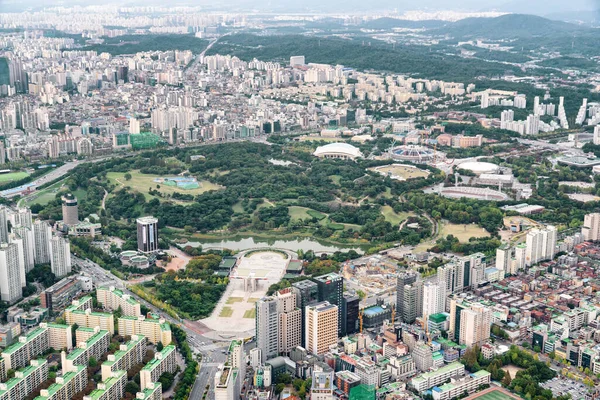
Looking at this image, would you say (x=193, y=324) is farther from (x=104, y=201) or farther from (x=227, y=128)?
(x=227, y=128)

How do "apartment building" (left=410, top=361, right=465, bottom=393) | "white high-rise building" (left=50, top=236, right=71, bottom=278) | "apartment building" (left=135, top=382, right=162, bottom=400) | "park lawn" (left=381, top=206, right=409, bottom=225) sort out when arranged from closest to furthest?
"apartment building" (left=135, top=382, right=162, bottom=400) < "apartment building" (left=410, top=361, right=465, bottom=393) < "white high-rise building" (left=50, top=236, right=71, bottom=278) < "park lawn" (left=381, top=206, right=409, bottom=225)

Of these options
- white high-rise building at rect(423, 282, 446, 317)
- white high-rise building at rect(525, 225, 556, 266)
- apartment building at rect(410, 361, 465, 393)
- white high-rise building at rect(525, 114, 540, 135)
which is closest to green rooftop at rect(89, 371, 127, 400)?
apartment building at rect(410, 361, 465, 393)

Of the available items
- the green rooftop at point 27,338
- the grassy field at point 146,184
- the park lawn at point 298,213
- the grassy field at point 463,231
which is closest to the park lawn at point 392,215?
the grassy field at point 463,231

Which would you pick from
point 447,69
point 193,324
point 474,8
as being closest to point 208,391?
point 193,324

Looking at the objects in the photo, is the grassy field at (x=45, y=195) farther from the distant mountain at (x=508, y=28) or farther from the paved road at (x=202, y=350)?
the distant mountain at (x=508, y=28)

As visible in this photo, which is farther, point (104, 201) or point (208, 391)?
point (104, 201)

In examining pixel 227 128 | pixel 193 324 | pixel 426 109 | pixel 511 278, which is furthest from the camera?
pixel 426 109

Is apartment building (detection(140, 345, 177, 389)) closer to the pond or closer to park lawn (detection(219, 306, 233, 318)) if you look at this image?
park lawn (detection(219, 306, 233, 318))
